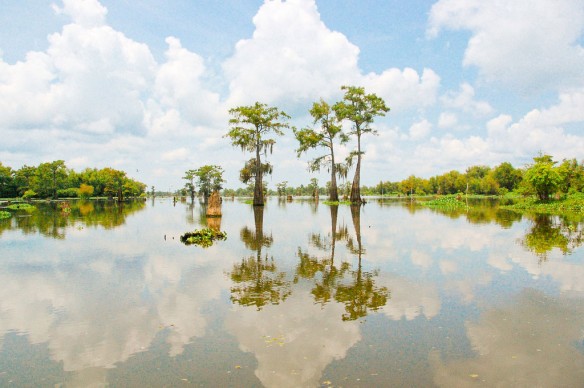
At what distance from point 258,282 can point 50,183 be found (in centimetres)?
10777

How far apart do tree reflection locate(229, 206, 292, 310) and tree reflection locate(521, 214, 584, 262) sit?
8.88 meters

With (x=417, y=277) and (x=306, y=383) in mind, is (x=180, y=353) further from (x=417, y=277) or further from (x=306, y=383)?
(x=417, y=277)

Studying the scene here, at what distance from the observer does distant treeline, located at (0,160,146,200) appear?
3661 inches

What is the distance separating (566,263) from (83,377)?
1313cm

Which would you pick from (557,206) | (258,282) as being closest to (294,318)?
(258,282)

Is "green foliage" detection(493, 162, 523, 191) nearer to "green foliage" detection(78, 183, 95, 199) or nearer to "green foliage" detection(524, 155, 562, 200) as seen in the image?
"green foliage" detection(524, 155, 562, 200)

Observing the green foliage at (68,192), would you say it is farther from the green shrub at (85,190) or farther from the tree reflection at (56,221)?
the tree reflection at (56,221)

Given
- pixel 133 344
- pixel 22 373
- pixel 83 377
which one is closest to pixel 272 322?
pixel 133 344

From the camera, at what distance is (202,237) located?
1658cm

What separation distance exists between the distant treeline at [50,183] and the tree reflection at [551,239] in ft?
286

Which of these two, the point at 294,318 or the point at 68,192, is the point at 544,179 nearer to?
the point at 294,318

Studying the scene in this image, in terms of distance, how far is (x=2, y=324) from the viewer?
6648 mm

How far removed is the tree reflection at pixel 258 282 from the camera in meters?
7.91

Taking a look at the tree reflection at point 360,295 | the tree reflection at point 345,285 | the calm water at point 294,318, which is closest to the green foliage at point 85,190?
the calm water at point 294,318
